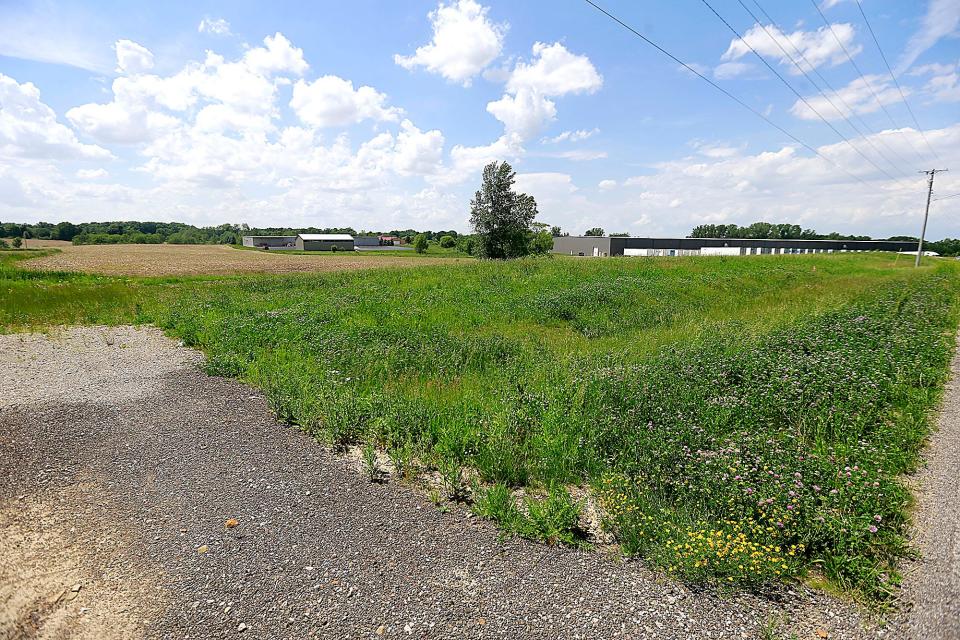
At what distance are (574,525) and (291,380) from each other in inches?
244

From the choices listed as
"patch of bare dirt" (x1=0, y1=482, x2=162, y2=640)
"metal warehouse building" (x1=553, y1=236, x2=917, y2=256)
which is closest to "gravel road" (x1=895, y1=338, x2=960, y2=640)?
"patch of bare dirt" (x1=0, y1=482, x2=162, y2=640)

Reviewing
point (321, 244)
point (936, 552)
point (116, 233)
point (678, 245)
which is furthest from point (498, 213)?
point (116, 233)

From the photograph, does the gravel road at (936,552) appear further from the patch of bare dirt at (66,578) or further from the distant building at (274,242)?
the distant building at (274,242)

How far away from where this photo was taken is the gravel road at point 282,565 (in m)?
3.64

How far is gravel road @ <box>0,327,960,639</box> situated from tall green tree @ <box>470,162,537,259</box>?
5685cm

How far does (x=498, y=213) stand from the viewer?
61625 millimetres

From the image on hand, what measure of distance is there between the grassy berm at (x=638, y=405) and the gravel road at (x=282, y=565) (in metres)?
0.38

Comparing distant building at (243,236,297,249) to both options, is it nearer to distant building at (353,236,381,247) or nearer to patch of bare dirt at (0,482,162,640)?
distant building at (353,236,381,247)

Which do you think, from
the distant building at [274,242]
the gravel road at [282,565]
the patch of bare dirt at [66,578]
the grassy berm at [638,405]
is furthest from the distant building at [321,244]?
the patch of bare dirt at [66,578]

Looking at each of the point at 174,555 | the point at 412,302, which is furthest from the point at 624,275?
the point at 174,555

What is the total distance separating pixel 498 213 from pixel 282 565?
59.8m

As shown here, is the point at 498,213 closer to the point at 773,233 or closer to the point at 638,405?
the point at 638,405

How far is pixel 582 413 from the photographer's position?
289 inches

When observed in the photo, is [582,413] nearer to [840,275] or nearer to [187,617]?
[187,617]
